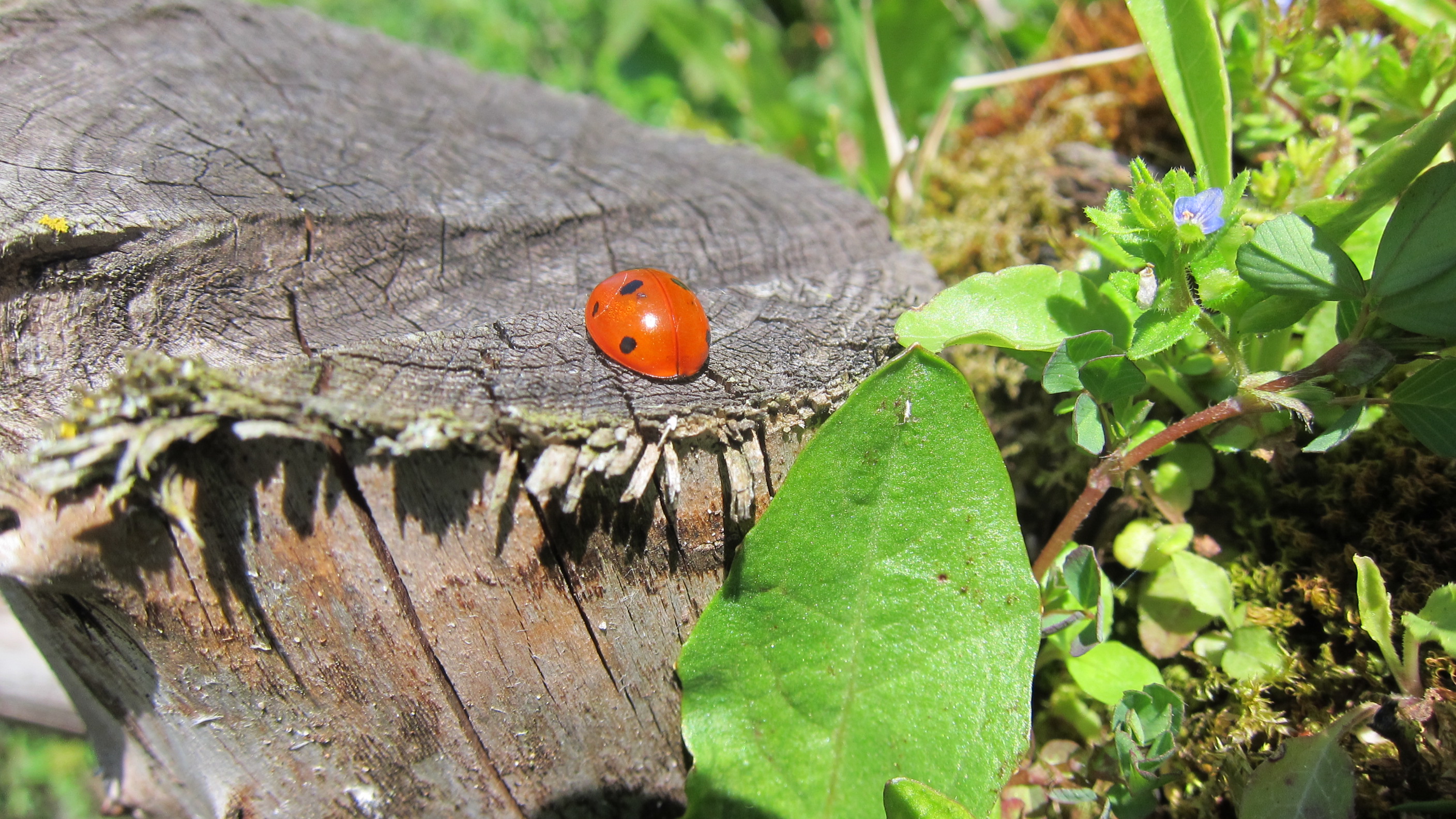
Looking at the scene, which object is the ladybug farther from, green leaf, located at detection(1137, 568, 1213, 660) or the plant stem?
green leaf, located at detection(1137, 568, 1213, 660)

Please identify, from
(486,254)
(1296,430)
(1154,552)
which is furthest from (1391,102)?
(486,254)

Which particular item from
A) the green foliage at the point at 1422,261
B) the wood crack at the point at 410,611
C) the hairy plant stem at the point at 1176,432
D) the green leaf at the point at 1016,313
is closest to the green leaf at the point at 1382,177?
the green foliage at the point at 1422,261

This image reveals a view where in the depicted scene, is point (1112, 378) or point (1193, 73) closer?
point (1112, 378)

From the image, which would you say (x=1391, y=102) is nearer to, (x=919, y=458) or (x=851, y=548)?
(x=919, y=458)

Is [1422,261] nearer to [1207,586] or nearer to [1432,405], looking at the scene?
[1432,405]

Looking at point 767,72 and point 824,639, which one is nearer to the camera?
point 824,639

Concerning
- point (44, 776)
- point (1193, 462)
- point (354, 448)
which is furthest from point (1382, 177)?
point (44, 776)
